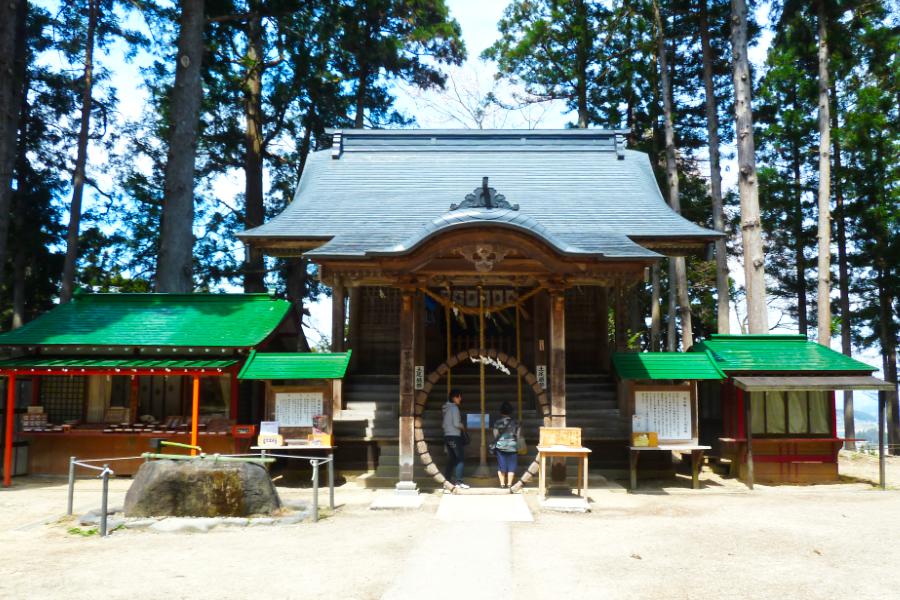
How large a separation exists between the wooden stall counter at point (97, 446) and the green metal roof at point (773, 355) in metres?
9.28

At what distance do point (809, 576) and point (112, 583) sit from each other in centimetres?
646

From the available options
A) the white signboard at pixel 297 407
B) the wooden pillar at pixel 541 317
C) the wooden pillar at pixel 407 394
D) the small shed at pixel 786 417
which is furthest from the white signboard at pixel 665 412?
the white signboard at pixel 297 407

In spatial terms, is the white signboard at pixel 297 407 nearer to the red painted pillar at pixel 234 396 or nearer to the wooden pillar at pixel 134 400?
the red painted pillar at pixel 234 396

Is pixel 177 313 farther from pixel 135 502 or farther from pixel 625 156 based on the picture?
pixel 625 156

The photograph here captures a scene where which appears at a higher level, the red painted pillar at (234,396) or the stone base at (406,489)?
the red painted pillar at (234,396)

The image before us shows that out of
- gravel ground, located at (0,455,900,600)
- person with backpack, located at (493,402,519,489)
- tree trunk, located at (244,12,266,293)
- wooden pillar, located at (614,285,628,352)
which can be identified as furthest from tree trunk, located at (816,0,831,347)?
tree trunk, located at (244,12,266,293)

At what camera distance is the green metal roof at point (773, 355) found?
43.6 ft

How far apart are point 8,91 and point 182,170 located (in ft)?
13.5

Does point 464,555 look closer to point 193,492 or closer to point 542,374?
point 193,492

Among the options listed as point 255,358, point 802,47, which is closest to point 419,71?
point 802,47

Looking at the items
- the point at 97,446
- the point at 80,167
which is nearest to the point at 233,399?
the point at 97,446

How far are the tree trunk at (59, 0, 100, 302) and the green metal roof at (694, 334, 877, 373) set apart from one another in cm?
1715

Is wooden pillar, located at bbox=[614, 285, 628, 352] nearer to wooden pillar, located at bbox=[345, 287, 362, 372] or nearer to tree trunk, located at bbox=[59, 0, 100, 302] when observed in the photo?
wooden pillar, located at bbox=[345, 287, 362, 372]

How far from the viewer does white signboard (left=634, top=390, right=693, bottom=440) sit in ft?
41.2
